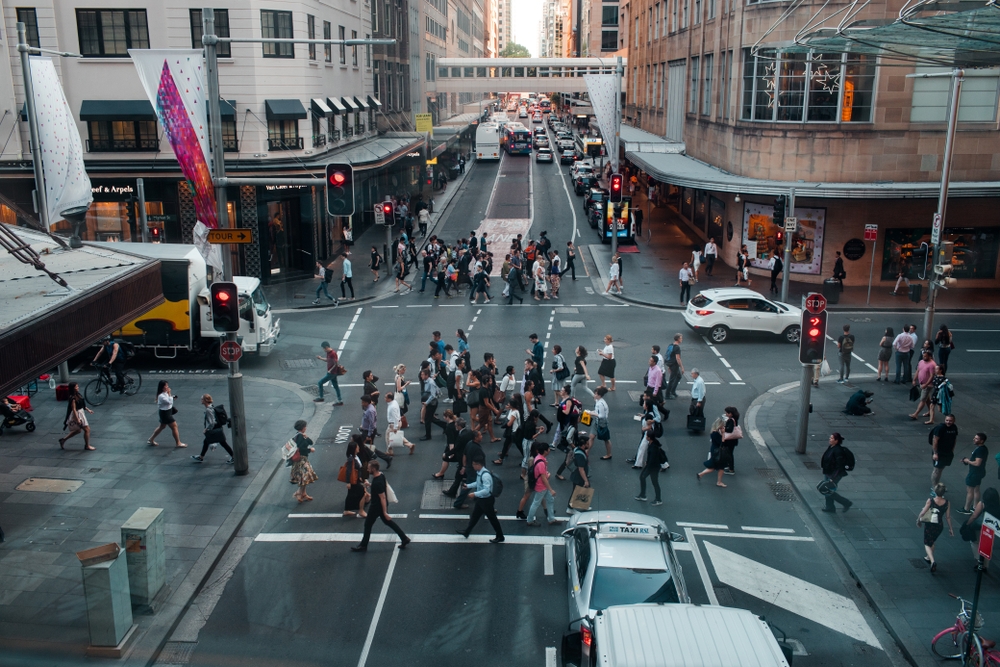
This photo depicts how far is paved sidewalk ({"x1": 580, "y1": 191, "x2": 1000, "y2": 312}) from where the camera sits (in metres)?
30.9

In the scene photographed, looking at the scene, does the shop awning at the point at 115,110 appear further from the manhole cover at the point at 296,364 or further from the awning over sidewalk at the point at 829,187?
the awning over sidewalk at the point at 829,187

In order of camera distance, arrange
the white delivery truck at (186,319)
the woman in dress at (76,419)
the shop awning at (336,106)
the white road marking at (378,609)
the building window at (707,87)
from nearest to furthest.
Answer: the white road marking at (378,609)
the woman in dress at (76,419)
the white delivery truck at (186,319)
the shop awning at (336,106)
the building window at (707,87)

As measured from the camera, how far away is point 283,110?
3419cm

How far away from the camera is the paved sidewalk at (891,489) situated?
39.5 ft

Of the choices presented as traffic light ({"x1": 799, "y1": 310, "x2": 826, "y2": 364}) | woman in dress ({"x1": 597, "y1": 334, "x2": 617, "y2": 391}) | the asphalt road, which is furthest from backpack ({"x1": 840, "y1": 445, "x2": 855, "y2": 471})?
woman in dress ({"x1": 597, "y1": 334, "x2": 617, "y2": 391})

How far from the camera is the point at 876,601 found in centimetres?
1209

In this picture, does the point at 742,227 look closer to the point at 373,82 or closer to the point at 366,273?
the point at 366,273

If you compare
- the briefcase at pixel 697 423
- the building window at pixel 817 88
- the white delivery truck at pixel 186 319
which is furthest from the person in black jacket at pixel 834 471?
the building window at pixel 817 88

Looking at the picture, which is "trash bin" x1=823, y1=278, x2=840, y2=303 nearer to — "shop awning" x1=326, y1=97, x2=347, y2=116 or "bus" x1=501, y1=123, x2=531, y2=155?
"shop awning" x1=326, y1=97, x2=347, y2=116

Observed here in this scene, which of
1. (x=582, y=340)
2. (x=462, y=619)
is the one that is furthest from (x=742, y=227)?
(x=462, y=619)

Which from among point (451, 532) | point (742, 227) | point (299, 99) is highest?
point (299, 99)

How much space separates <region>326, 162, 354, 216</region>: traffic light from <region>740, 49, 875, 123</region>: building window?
22.6m

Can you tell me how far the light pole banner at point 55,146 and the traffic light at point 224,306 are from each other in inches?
280

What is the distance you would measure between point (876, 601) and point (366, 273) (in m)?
28.3
